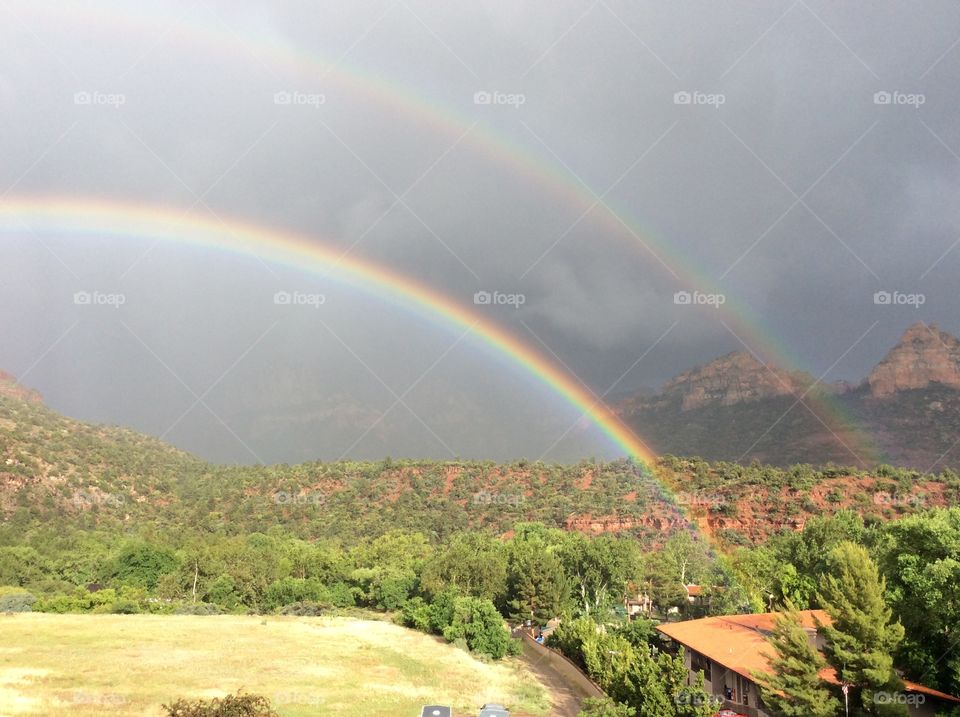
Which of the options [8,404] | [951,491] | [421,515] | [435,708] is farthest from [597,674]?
[8,404]

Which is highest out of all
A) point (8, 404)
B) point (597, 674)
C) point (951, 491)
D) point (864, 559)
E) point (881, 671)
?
point (8, 404)

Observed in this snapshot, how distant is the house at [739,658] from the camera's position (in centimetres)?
2398

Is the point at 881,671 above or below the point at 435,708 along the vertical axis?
above

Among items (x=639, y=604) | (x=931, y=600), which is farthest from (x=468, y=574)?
(x=931, y=600)

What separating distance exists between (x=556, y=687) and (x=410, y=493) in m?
72.2

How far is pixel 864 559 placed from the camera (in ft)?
75.1

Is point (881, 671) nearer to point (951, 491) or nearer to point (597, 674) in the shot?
point (597, 674)

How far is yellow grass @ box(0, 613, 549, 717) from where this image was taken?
2809cm

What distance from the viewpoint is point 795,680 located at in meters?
22.5

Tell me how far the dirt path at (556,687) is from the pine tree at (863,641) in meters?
12.1

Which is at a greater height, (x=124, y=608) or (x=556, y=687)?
(x=124, y=608)

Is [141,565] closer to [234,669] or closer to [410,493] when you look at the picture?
[234,669]

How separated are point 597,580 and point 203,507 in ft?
228

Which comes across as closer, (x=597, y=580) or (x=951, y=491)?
(x=597, y=580)
